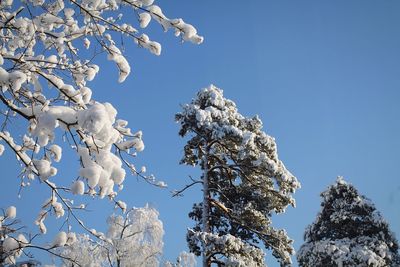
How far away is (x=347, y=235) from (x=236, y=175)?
643cm

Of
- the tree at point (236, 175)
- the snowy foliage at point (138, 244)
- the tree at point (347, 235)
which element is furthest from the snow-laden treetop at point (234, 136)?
the snowy foliage at point (138, 244)

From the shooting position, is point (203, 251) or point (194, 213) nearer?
point (203, 251)

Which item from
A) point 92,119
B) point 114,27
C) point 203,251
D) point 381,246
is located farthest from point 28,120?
point 381,246

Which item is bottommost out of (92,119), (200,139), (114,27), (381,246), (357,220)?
(92,119)

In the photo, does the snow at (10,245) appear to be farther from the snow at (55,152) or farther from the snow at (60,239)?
the snow at (55,152)

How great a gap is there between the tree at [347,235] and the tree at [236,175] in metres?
3.16

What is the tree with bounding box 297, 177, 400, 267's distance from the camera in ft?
46.5

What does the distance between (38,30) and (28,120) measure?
1412mm

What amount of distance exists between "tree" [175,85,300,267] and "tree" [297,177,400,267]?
316cm

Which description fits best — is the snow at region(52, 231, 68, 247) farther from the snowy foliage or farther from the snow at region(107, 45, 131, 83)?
the snowy foliage

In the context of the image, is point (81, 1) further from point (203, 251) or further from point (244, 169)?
point (244, 169)

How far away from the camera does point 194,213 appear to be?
565 inches

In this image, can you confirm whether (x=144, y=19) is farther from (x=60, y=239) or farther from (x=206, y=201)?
(x=206, y=201)

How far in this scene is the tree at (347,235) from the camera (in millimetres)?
14172
